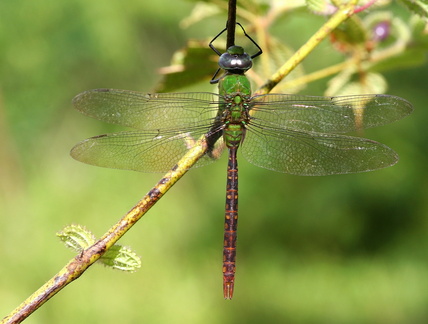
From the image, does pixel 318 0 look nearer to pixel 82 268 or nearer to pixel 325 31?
pixel 325 31

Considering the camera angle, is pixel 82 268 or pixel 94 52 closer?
pixel 82 268

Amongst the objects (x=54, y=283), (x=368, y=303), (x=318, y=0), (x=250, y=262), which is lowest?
(x=54, y=283)

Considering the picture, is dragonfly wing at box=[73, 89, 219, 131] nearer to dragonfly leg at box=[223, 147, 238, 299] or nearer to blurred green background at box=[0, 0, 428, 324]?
dragonfly leg at box=[223, 147, 238, 299]

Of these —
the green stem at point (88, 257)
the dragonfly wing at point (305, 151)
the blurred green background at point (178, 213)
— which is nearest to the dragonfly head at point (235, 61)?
the dragonfly wing at point (305, 151)

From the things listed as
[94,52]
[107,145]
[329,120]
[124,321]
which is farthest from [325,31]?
[94,52]

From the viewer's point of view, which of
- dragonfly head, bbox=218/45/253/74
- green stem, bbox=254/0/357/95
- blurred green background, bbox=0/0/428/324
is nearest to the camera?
green stem, bbox=254/0/357/95

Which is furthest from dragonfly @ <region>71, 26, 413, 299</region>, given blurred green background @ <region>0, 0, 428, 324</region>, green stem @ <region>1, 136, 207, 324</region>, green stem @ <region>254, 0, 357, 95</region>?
blurred green background @ <region>0, 0, 428, 324</region>

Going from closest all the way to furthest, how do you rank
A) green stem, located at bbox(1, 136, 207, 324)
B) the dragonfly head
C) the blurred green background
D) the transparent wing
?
green stem, located at bbox(1, 136, 207, 324), the dragonfly head, the transparent wing, the blurred green background

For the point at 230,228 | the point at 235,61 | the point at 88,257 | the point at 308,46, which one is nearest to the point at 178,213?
the point at 230,228

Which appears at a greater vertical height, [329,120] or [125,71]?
[125,71]
